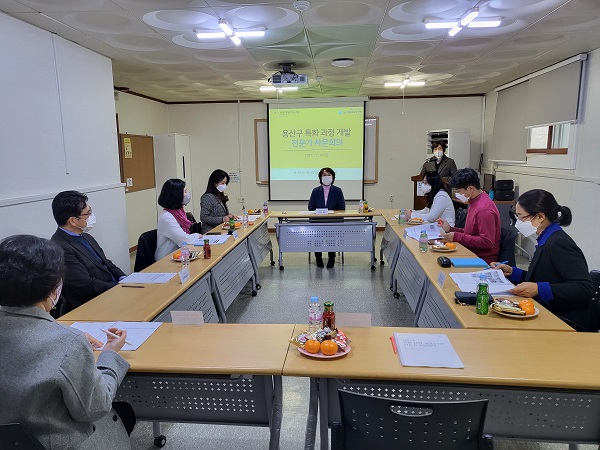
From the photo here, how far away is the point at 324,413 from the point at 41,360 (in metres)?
1.05

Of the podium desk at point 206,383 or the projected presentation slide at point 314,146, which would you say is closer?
the podium desk at point 206,383

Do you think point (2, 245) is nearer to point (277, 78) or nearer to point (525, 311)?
point (525, 311)

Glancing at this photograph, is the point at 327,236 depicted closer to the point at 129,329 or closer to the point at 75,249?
the point at 75,249

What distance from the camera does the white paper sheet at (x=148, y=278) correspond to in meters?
2.62

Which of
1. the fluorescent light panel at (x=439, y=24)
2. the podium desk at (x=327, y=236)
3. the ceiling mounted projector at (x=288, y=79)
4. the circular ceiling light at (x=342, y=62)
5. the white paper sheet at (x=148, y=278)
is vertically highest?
the circular ceiling light at (x=342, y=62)

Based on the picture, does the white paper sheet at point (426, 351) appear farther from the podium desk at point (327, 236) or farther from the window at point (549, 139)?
the window at point (549, 139)

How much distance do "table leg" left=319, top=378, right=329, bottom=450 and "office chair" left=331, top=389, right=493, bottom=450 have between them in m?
0.34

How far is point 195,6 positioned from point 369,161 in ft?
17.3

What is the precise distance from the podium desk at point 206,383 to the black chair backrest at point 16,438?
464mm

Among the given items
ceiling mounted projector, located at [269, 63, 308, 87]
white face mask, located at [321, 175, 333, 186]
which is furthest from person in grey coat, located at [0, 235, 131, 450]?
white face mask, located at [321, 175, 333, 186]

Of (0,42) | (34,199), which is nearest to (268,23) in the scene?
(0,42)

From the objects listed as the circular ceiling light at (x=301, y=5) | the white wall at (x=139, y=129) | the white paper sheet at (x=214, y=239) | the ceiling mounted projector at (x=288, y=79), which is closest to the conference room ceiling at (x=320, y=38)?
the circular ceiling light at (x=301, y=5)

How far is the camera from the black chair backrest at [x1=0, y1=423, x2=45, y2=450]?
3.43ft

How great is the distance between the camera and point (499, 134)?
6.72 meters
